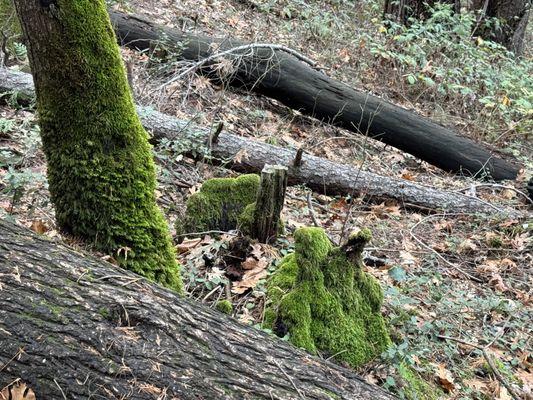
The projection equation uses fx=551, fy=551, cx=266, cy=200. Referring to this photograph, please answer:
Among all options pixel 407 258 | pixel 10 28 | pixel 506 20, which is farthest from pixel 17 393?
pixel 506 20

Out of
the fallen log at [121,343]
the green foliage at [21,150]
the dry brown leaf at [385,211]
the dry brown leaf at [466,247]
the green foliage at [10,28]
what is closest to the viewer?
the fallen log at [121,343]

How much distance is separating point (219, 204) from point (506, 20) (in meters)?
10.2

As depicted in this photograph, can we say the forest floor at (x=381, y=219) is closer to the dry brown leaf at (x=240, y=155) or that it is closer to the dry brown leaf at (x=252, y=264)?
the dry brown leaf at (x=252, y=264)

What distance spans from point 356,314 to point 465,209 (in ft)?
12.2

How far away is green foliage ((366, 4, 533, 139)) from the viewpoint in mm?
9578

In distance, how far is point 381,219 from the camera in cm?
633

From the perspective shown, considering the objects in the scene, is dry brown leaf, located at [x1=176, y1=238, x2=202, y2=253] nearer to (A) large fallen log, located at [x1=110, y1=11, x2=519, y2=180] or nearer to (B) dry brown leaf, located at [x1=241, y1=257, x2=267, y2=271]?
(B) dry brown leaf, located at [x1=241, y1=257, x2=267, y2=271]

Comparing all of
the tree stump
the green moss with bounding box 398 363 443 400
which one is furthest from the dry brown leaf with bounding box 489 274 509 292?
the tree stump

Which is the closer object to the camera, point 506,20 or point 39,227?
point 39,227

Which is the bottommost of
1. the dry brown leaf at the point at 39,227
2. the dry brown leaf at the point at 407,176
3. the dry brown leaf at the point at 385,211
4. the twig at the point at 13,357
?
the dry brown leaf at the point at 407,176

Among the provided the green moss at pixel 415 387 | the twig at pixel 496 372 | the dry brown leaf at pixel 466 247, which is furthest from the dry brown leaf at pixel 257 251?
the dry brown leaf at pixel 466 247

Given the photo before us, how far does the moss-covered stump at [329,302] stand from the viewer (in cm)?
344

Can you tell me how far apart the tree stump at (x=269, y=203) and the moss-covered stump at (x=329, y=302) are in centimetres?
64

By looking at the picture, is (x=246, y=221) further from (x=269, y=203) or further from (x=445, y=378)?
(x=445, y=378)
